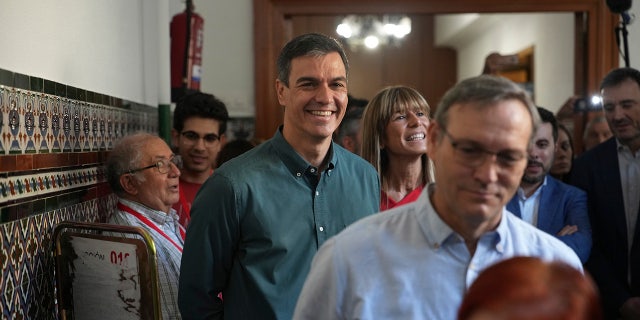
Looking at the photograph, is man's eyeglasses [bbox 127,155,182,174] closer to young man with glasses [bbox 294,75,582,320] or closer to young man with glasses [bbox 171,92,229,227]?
young man with glasses [bbox 171,92,229,227]

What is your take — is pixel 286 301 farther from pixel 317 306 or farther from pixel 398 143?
pixel 398 143

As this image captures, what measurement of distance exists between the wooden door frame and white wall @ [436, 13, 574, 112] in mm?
1064

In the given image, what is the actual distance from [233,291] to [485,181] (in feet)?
2.94

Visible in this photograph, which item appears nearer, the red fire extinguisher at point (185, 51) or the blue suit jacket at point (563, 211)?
the blue suit jacket at point (563, 211)

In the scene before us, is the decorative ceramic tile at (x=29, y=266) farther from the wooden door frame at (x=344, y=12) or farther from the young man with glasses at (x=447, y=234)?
the wooden door frame at (x=344, y=12)

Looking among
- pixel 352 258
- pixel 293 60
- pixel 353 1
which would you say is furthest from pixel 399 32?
pixel 352 258

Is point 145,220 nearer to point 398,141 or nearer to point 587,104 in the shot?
point 398,141

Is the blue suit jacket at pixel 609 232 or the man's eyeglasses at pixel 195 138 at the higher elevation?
the man's eyeglasses at pixel 195 138

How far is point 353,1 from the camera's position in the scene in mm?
5211

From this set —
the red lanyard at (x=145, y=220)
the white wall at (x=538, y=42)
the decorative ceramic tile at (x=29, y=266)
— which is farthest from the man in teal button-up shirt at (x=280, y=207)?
the white wall at (x=538, y=42)

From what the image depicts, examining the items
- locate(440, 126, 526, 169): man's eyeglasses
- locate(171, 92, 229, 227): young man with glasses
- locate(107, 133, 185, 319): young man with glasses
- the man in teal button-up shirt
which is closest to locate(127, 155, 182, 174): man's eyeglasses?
locate(107, 133, 185, 319): young man with glasses

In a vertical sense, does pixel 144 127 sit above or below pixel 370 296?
above

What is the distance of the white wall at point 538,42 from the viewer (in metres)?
6.62

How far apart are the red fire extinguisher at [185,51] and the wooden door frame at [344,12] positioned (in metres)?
1.03
